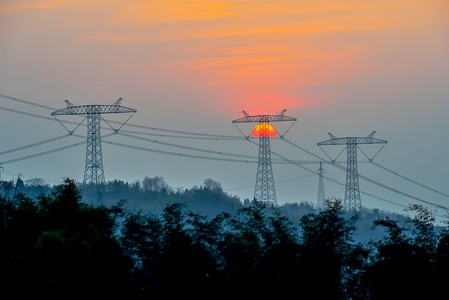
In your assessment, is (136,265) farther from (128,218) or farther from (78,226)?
(78,226)

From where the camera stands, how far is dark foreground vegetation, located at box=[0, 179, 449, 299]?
150 feet

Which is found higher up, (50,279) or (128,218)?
(128,218)

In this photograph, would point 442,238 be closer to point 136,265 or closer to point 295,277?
point 295,277

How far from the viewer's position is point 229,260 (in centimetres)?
4756

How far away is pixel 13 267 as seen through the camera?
153 ft

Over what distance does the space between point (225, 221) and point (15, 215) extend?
10345mm

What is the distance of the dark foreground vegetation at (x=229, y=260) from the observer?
150 feet

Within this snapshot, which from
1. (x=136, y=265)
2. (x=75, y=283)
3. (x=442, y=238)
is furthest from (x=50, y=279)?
(x=442, y=238)

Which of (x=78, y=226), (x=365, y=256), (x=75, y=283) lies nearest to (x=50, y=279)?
(x=75, y=283)

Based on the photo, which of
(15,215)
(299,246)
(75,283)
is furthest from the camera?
(15,215)

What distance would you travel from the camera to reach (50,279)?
4597cm

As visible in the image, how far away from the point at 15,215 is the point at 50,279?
9435 mm

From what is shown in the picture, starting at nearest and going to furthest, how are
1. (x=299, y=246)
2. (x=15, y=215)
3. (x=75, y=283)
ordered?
(x=75, y=283) → (x=299, y=246) → (x=15, y=215)

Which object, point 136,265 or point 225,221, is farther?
point 225,221
